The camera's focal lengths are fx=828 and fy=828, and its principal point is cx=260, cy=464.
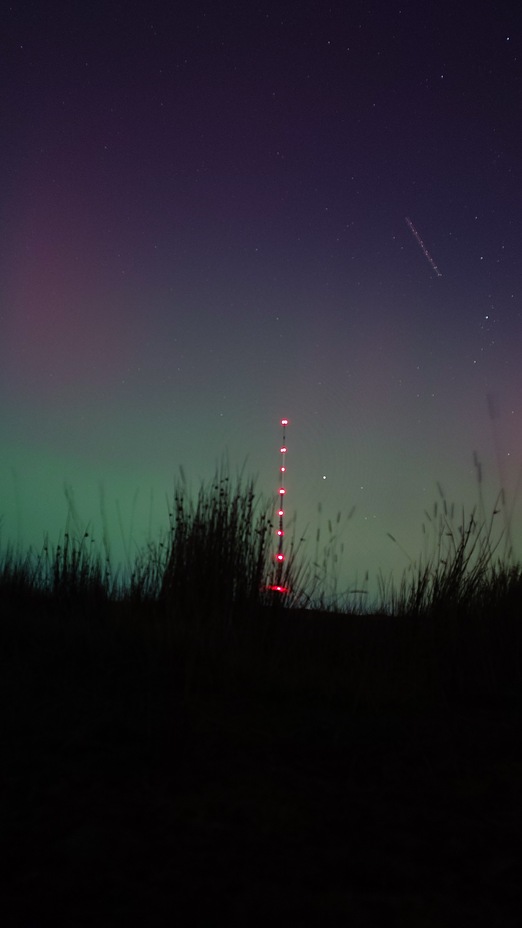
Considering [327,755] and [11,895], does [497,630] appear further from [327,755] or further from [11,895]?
[11,895]

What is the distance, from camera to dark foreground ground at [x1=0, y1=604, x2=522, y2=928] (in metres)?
1.48

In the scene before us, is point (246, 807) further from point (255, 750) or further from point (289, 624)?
point (289, 624)

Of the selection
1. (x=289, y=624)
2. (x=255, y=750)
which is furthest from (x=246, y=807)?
(x=289, y=624)

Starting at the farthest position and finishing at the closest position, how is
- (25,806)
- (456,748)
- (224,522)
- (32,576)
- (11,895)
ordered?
(32,576)
(224,522)
(456,748)
(25,806)
(11,895)

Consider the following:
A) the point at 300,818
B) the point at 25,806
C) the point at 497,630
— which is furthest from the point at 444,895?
the point at 497,630

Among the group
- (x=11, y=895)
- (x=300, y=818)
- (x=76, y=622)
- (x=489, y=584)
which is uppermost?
(x=489, y=584)

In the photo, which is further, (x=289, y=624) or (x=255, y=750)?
(x=289, y=624)

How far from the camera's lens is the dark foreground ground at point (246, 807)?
4.87ft

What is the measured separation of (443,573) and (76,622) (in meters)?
1.98

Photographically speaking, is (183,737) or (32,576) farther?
(32,576)

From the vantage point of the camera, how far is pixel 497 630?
409 cm

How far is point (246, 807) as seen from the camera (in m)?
1.87

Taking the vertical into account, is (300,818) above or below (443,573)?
below

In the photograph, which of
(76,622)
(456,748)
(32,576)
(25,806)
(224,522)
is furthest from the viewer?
(32,576)
